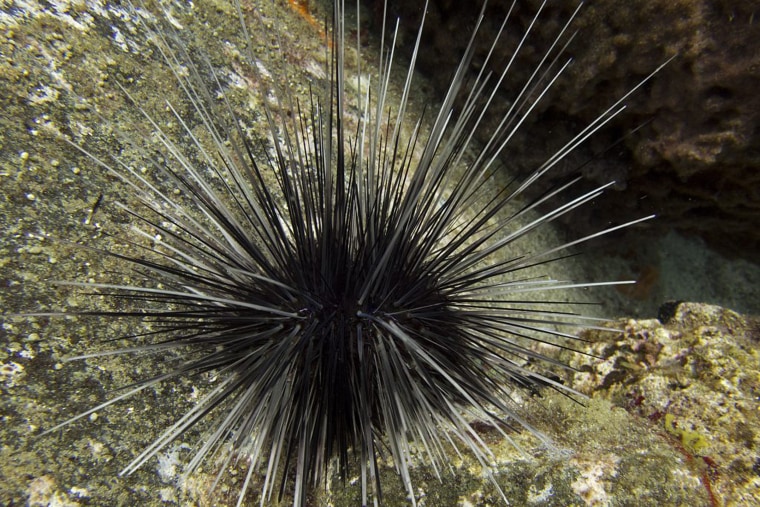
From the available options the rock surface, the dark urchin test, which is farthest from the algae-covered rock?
the rock surface

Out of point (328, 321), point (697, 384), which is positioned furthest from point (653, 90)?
point (328, 321)

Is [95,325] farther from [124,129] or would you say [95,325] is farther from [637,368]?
[637,368]

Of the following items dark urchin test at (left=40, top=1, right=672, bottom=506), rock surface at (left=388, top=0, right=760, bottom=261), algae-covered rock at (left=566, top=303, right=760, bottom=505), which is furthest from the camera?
rock surface at (left=388, top=0, right=760, bottom=261)

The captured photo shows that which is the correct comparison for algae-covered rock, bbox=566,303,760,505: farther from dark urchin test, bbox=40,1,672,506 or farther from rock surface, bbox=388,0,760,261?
rock surface, bbox=388,0,760,261

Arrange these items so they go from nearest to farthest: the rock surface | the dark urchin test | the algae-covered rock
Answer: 1. the dark urchin test
2. the algae-covered rock
3. the rock surface

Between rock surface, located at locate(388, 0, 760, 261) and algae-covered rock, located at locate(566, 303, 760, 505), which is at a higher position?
rock surface, located at locate(388, 0, 760, 261)

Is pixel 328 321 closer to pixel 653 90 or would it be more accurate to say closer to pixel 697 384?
pixel 697 384

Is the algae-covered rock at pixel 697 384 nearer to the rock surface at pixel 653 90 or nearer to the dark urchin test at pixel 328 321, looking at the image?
the dark urchin test at pixel 328 321

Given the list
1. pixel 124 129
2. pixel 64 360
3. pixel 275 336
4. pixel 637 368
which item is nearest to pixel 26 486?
pixel 64 360

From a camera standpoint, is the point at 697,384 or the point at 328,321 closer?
the point at 328,321

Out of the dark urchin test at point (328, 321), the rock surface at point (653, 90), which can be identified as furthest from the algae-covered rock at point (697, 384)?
the rock surface at point (653, 90)

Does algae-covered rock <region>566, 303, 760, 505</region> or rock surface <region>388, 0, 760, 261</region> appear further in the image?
rock surface <region>388, 0, 760, 261</region>
